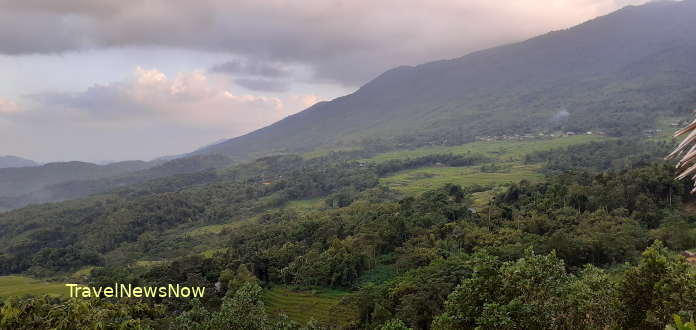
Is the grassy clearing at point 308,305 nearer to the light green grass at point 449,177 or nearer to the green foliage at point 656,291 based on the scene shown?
the green foliage at point 656,291

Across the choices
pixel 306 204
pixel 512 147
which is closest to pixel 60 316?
pixel 306 204

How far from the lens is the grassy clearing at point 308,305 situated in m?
28.4

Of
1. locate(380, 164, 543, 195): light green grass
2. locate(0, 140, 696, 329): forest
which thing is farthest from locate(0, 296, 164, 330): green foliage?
locate(380, 164, 543, 195): light green grass

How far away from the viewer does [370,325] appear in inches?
969

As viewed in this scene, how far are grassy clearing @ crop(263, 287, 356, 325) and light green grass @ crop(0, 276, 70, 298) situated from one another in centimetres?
2420

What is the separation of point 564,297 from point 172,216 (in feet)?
282

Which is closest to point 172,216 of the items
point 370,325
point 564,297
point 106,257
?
point 106,257

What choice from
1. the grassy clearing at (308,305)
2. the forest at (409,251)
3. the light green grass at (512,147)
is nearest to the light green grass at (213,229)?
the forest at (409,251)

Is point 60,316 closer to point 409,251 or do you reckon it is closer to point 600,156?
point 409,251

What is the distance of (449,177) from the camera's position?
3253 inches

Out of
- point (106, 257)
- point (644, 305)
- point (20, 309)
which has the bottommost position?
point (106, 257)

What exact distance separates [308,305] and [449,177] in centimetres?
5523

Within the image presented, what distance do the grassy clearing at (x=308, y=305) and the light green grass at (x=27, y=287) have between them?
953 inches

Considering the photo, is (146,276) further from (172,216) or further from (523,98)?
(523,98)
